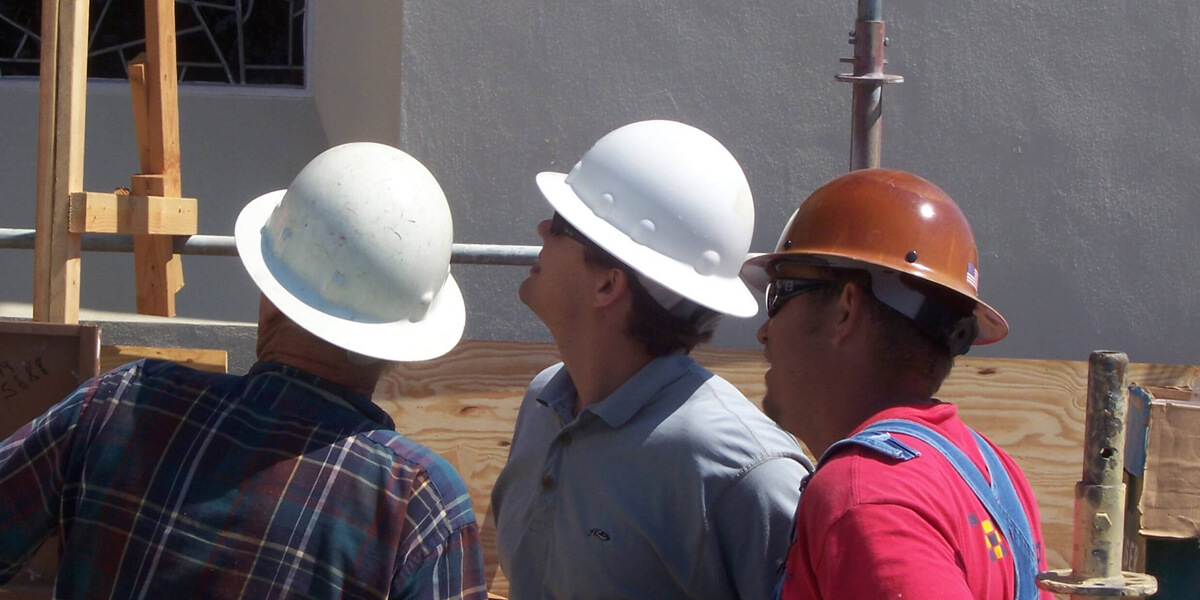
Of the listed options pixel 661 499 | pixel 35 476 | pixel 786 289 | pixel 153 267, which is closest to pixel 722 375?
pixel 661 499

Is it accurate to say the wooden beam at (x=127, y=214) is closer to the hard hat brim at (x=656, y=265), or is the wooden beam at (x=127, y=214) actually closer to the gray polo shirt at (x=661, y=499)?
the hard hat brim at (x=656, y=265)

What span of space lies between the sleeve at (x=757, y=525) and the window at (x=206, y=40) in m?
4.97

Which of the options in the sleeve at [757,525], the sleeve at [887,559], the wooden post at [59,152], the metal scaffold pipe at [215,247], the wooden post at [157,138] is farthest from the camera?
the wooden post at [157,138]

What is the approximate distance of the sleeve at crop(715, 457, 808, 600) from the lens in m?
2.10

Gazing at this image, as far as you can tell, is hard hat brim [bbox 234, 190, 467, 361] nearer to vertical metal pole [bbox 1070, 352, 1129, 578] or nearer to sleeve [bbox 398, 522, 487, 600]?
sleeve [bbox 398, 522, 487, 600]

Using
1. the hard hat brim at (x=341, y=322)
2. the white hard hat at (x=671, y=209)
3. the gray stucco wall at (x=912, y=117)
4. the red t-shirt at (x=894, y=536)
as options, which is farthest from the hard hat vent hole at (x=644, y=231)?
the gray stucco wall at (x=912, y=117)

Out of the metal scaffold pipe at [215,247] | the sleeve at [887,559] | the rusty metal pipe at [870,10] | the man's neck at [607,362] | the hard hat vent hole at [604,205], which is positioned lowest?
the sleeve at [887,559]

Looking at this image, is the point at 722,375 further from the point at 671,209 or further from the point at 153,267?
the point at 153,267

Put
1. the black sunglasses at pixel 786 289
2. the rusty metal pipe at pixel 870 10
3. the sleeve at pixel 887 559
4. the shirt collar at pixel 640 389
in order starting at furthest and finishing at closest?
the rusty metal pipe at pixel 870 10 → the shirt collar at pixel 640 389 → the black sunglasses at pixel 786 289 → the sleeve at pixel 887 559

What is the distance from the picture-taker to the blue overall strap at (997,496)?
65.0 inches

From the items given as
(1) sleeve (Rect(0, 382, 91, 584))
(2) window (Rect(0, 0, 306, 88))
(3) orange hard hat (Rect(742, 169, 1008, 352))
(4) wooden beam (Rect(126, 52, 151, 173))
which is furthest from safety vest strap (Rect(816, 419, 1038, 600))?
(2) window (Rect(0, 0, 306, 88))

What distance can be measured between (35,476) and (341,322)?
54 cm

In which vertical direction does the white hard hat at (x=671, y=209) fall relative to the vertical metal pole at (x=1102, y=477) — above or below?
above

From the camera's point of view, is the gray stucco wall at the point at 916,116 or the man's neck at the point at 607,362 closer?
the man's neck at the point at 607,362
